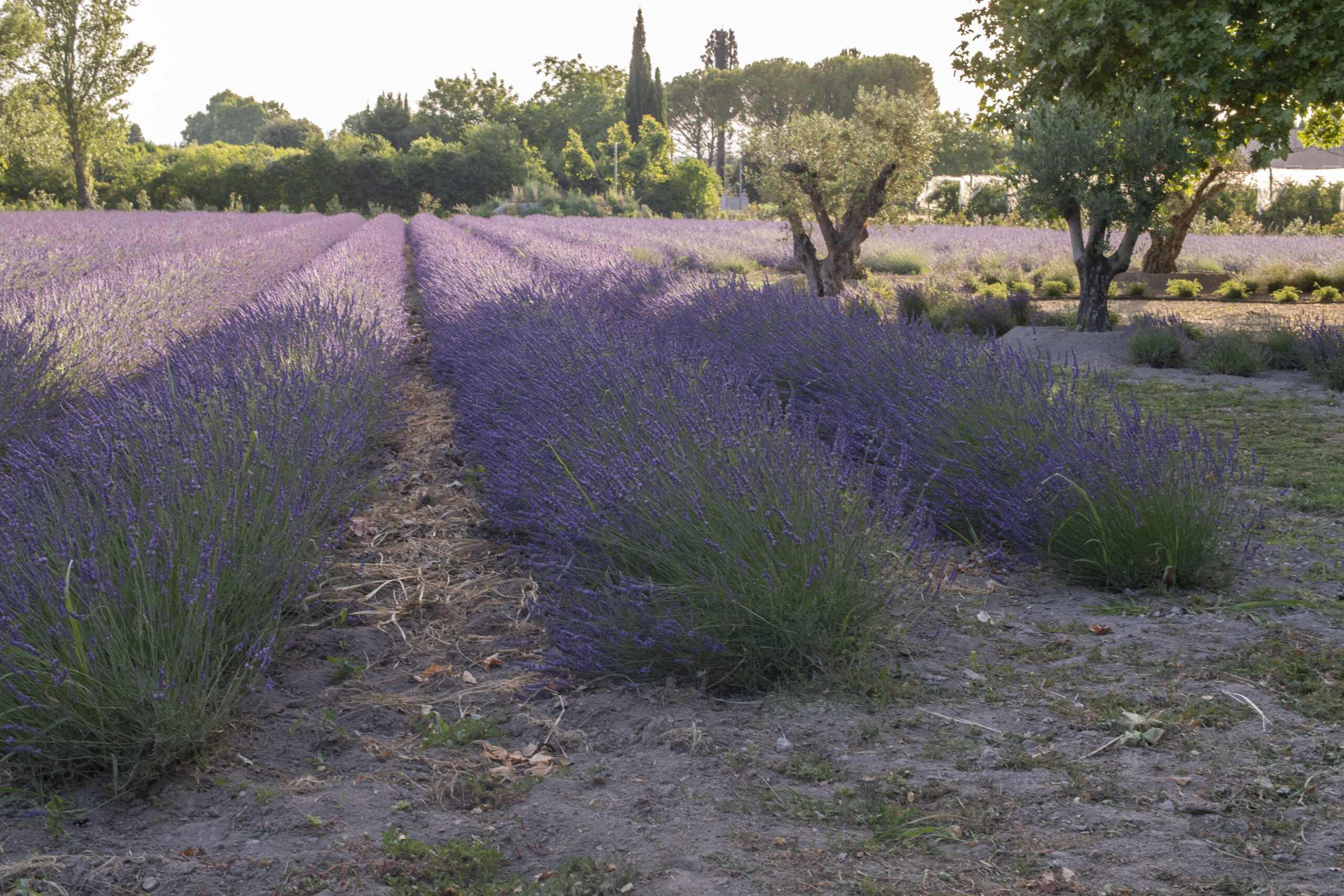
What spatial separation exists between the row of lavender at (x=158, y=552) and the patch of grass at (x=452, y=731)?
1.48 feet

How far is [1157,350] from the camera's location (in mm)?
7805

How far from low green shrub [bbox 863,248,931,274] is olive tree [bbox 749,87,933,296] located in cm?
438

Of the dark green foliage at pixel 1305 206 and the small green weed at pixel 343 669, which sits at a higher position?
the dark green foliage at pixel 1305 206

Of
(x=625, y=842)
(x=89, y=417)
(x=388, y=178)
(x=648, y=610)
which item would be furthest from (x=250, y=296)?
(x=388, y=178)

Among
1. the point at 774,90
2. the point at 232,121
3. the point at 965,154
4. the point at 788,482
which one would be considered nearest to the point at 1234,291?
the point at 788,482

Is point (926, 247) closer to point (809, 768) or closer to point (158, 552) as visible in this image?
point (809, 768)

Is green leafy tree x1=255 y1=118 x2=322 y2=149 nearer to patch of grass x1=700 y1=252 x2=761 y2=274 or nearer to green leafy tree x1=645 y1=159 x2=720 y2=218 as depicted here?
green leafy tree x1=645 y1=159 x2=720 y2=218

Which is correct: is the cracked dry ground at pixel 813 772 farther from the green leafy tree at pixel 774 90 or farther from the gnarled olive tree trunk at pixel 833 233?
the green leafy tree at pixel 774 90

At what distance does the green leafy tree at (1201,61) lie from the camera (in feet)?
23.8

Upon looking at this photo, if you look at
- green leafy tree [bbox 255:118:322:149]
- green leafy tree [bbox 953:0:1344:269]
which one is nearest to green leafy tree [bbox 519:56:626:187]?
green leafy tree [bbox 255:118:322:149]

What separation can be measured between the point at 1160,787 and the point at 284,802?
192 centimetres

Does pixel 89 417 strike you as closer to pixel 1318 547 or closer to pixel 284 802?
pixel 284 802

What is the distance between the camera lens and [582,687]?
2564 millimetres

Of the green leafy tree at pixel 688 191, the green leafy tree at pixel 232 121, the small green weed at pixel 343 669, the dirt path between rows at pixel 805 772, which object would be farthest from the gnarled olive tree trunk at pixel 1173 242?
the green leafy tree at pixel 232 121
